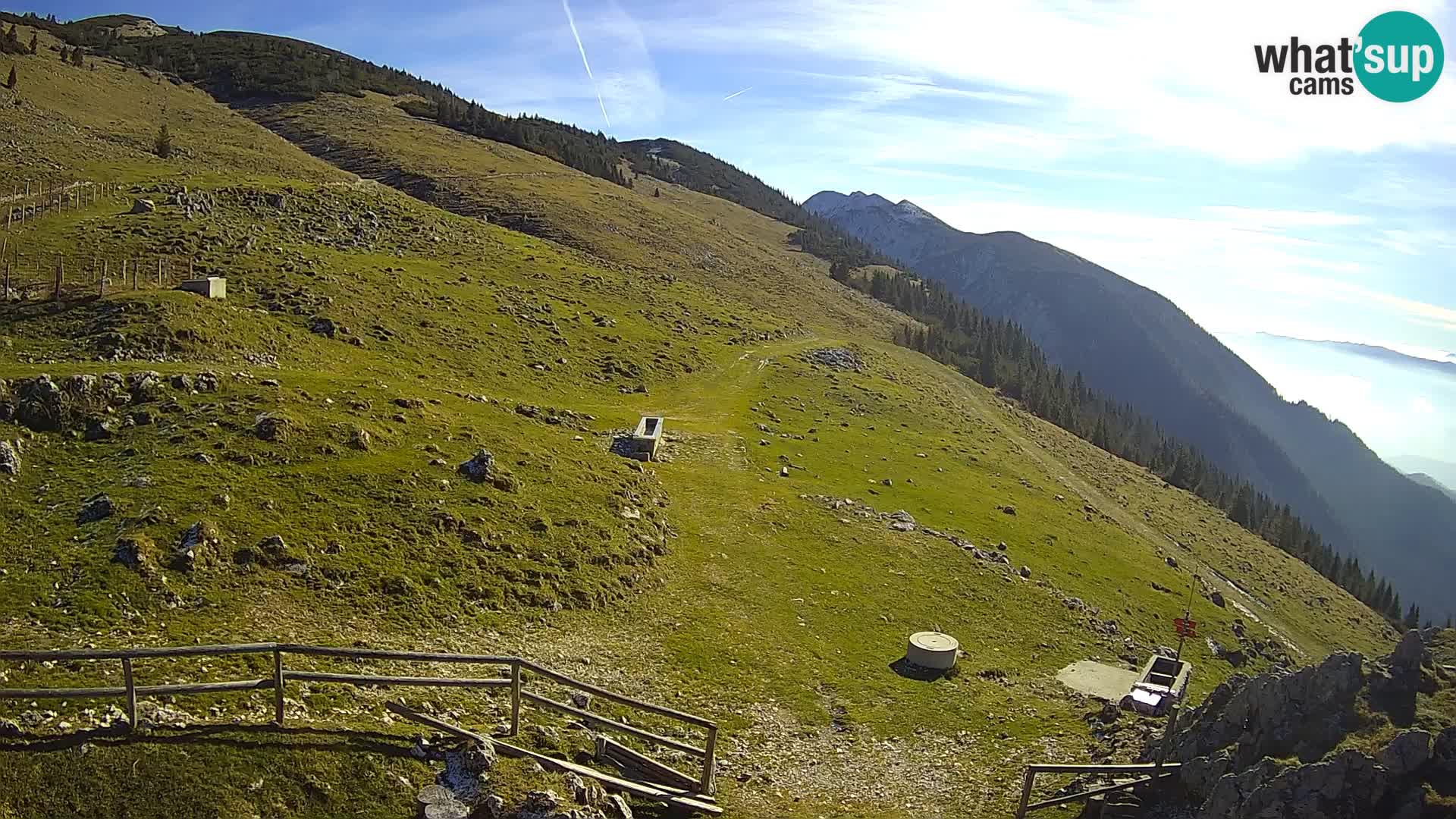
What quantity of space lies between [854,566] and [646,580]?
13710mm

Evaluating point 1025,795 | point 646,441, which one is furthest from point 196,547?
point 646,441

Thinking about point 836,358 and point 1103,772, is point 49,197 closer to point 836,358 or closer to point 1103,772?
point 836,358

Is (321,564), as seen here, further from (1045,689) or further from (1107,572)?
(1107,572)

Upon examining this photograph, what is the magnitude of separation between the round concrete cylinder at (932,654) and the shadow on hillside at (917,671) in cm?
14

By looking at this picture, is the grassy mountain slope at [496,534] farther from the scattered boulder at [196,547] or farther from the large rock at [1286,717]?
the large rock at [1286,717]

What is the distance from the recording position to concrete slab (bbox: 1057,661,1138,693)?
1368 inches

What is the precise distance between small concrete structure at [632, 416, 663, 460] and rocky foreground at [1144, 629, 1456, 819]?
32696 millimetres

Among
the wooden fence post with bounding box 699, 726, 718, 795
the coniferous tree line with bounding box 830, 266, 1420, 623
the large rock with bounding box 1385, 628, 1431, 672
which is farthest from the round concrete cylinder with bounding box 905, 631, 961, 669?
the coniferous tree line with bounding box 830, 266, 1420, 623

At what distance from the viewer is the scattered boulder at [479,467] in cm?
3478

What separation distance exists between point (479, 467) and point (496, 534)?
4475 mm

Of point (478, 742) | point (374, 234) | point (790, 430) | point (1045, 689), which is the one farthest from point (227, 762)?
point (374, 234)

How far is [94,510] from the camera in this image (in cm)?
2486

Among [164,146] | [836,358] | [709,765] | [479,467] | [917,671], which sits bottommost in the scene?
[917,671]

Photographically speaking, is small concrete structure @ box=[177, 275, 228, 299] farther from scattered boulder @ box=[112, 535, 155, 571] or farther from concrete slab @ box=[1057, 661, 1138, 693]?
concrete slab @ box=[1057, 661, 1138, 693]
